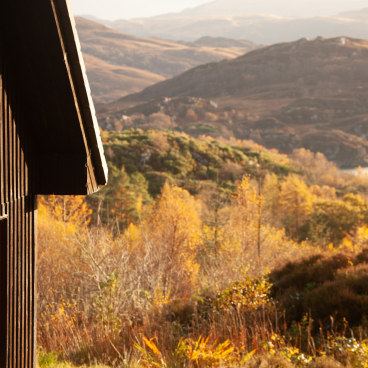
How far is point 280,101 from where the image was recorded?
406 feet

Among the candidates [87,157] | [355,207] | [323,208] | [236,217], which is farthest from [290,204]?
[87,157]

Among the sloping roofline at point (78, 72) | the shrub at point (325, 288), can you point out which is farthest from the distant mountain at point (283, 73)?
the sloping roofline at point (78, 72)

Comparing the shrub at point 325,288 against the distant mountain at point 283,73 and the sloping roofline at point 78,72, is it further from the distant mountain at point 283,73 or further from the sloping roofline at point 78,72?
the distant mountain at point 283,73

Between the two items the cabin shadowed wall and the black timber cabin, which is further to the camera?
the cabin shadowed wall

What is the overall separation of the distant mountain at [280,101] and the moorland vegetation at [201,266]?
31.6 meters

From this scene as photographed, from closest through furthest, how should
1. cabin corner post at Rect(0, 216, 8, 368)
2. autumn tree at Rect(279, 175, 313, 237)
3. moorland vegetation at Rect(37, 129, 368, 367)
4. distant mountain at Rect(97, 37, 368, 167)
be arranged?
cabin corner post at Rect(0, 216, 8, 368), moorland vegetation at Rect(37, 129, 368, 367), autumn tree at Rect(279, 175, 313, 237), distant mountain at Rect(97, 37, 368, 167)

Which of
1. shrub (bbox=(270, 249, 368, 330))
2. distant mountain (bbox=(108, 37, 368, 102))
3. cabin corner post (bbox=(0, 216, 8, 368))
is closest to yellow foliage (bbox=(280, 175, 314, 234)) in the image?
shrub (bbox=(270, 249, 368, 330))

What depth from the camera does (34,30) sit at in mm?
2986

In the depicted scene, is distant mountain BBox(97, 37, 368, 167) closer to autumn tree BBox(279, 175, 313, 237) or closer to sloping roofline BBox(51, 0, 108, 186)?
autumn tree BBox(279, 175, 313, 237)

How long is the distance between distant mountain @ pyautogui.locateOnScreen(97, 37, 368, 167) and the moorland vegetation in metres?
31.6

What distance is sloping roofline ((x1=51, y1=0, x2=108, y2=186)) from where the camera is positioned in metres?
2.96

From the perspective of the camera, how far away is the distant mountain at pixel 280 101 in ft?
311

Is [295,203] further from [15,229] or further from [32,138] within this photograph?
[15,229]

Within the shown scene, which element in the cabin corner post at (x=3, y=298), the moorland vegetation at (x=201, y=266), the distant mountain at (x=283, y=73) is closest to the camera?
Answer: the cabin corner post at (x=3, y=298)
